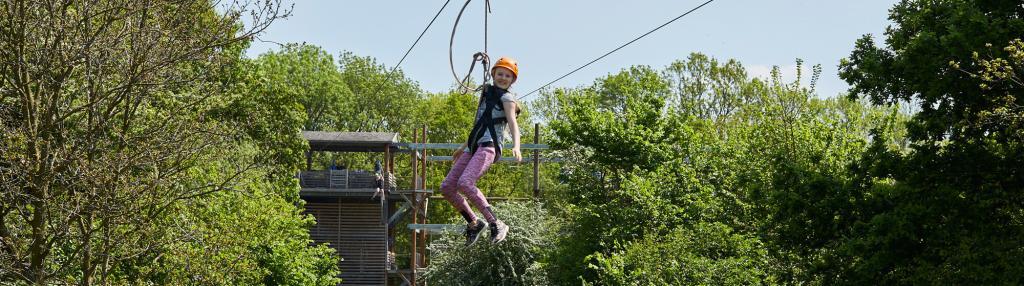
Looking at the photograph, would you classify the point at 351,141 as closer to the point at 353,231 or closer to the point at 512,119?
the point at 353,231

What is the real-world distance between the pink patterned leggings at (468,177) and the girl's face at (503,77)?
0.58 meters

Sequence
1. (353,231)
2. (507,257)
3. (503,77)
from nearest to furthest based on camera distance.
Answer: (503,77)
(507,257)
(353,231)

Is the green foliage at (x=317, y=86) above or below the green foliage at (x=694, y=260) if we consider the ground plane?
above

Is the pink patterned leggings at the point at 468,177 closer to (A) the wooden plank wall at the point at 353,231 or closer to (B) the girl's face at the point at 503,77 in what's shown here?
(B) the girl's face at the point at 503,77

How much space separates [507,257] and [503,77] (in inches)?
1134

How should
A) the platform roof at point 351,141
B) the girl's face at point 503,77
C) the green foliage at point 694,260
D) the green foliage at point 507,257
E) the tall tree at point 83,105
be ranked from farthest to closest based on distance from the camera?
the platform roof at point 351,141 → the green foliage at point 507,257 → the green foliage at point 694,260 → the tall tree at point 83,105 → the girl's face at point 503,77

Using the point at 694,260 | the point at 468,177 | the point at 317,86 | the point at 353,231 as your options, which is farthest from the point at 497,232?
the point at 317,86

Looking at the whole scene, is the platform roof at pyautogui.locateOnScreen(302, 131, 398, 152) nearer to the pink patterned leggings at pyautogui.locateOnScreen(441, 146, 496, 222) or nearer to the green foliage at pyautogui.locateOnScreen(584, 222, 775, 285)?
the green foliage at pyautogui.locateOnScreen(584, 222, 775, 285)

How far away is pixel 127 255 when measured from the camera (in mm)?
23391

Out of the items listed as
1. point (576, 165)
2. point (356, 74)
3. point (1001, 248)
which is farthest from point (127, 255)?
point (356, 74)

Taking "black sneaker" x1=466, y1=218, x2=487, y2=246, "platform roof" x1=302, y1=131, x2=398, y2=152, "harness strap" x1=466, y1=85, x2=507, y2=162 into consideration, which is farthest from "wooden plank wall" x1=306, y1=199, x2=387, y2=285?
"harness strap" x1=466, y1=85, x2=507, y2=162

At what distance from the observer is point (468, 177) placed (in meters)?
11.8

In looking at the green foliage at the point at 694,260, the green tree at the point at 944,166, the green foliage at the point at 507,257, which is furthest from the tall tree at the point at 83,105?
the green foliage at the point at 507,257

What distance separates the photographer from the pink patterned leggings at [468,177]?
1182 cm
